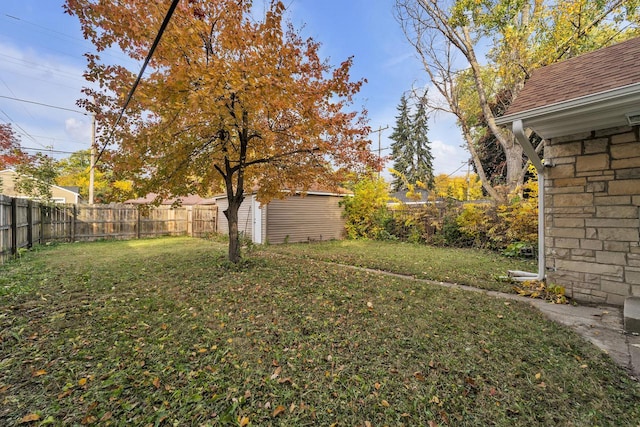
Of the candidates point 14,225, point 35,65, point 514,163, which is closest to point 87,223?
point 14,225

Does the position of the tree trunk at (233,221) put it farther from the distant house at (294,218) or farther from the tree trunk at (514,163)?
the tree trunk at (514,163)

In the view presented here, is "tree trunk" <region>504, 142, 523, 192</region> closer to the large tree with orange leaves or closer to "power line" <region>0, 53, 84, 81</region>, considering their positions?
the large tree with orange leaves

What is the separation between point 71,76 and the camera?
1114 cm

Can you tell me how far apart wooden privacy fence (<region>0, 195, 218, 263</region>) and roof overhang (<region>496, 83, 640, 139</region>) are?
720cm

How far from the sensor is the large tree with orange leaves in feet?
13.6

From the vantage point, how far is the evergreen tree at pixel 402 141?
28.7 m

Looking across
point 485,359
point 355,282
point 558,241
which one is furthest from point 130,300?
point 558,241

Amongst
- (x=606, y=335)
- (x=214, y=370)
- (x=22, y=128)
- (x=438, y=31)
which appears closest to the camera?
(x=214, y=370)

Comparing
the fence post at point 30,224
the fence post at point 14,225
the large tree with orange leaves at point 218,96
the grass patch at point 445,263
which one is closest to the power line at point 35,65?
the fence post at point 30,224

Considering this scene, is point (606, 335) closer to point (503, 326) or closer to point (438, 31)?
point (503, 326)

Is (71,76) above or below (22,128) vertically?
above

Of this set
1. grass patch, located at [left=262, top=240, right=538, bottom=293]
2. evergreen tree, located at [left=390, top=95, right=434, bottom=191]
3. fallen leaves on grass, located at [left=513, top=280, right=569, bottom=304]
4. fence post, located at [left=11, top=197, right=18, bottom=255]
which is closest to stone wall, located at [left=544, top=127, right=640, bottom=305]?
fallen leaves on grass, located at [left=513, top=280, right=569, bottom=304]

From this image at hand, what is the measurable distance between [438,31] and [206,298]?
12.1 meters

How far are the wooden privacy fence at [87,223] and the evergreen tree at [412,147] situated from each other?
20.4m
